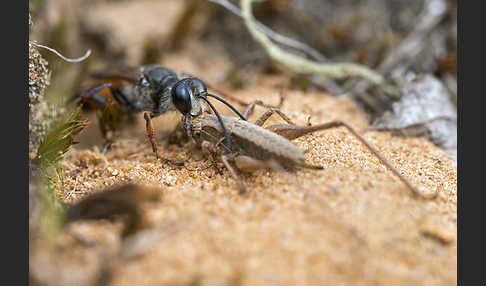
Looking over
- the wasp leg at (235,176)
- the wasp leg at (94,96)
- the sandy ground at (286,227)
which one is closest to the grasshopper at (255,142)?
the wasp leg at (235,176)

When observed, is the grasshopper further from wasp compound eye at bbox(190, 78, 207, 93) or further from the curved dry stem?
the curved dry stem

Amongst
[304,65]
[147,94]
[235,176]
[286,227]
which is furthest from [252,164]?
[304,65]

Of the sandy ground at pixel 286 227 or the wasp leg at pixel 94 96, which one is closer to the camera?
the sandy ground at pixel 286 227

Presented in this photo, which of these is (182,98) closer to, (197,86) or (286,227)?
(197,86)

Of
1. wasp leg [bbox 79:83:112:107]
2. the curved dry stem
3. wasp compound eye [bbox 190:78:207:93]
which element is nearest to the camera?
wasp compound eye [bbox 190:78:207:93]

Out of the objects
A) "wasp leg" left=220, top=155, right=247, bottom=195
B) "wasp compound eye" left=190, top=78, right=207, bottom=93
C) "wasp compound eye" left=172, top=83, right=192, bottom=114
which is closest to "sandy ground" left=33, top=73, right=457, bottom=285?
A: "wasp leg" left=220, top=155, right=247, bottom=195

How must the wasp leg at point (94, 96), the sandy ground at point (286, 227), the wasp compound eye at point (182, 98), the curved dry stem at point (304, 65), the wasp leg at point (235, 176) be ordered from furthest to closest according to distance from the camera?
1. the curved dry stem at point (304, 65)
2. the wasp leg at point (94, 96)
3. the wasp compound eye at point (182, 98)
4. the wasp leg at point (235, 176)
5. the sandy ground at point (286, 227)

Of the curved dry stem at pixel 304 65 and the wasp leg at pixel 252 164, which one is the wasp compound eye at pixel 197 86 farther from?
the curved dry stem at pixel 304 65
